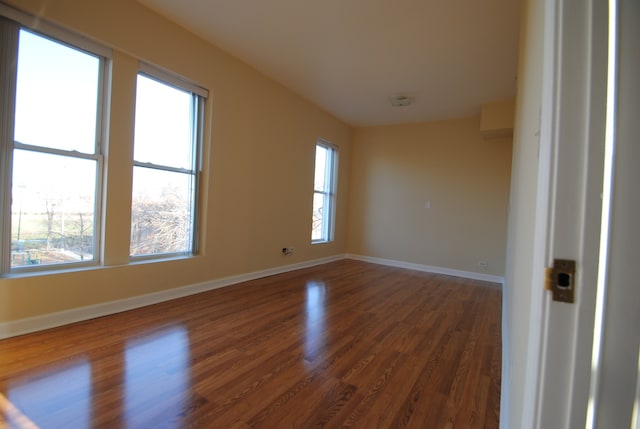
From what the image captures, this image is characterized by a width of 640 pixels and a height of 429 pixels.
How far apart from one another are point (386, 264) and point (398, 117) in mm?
2805

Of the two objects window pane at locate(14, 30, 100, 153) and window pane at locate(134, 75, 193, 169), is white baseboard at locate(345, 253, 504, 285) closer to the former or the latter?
window pane at locate(134, 75, 193, 169)

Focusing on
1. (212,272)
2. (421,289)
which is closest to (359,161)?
(421,289)

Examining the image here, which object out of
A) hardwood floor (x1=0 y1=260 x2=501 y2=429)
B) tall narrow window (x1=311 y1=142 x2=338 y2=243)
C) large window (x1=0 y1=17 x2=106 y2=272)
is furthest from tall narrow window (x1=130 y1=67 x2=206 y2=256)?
tall narrow window (x1=311 y1=142 x2=338 y2=243)

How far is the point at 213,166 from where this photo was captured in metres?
3.45

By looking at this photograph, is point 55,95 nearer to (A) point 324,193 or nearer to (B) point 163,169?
(B) point 163,169

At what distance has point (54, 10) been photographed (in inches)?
87.3

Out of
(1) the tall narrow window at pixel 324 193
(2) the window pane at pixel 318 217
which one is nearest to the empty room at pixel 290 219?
(2) the window pane at pixel 318 217

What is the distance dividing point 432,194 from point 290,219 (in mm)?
2676

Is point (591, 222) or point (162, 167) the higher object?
point (162, 167)

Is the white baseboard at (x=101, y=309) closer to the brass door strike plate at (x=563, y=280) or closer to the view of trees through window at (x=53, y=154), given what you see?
the view of trees through window at (x=53, y=154)

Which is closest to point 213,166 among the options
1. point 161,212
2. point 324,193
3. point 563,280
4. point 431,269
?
point 161,212

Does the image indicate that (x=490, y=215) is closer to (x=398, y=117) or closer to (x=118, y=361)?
(x=398, y=117)

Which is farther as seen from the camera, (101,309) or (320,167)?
(320,167)

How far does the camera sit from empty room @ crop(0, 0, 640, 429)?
0.49 metres
